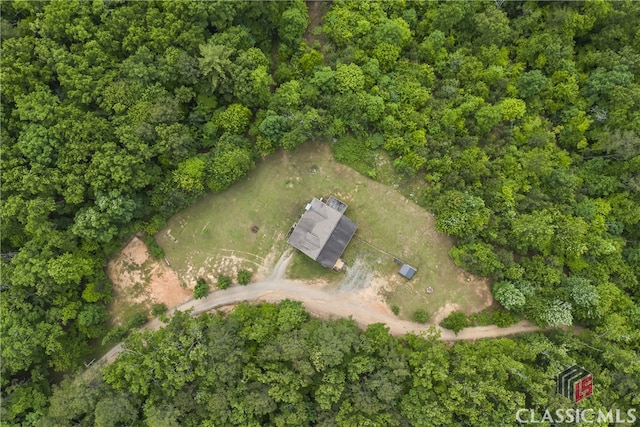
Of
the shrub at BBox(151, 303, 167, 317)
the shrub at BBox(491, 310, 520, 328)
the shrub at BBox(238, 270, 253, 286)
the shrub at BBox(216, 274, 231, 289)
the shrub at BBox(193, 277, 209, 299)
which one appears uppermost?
the shrub at BBox(491, 310, 520, 328)

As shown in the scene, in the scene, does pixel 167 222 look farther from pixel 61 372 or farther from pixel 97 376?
pixel 61 372

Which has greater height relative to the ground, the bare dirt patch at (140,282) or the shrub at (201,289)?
the shrub at (201,289)

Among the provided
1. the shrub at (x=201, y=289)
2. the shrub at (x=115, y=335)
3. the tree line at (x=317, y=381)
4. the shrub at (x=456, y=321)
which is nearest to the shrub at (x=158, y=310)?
the shrub at (x=115, y=335)

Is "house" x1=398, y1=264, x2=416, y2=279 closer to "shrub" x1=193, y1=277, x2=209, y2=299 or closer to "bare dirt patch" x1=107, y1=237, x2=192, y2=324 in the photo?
"shrub" x1=193, y1=277, x2=209, y2=299

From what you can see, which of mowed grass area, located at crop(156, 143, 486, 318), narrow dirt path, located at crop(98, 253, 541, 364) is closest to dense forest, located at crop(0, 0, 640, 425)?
mowed grass area, located at crop(156, 143, 486, 318)

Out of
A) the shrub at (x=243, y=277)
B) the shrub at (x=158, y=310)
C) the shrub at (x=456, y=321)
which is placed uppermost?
the shrub at (x=456, y=321)

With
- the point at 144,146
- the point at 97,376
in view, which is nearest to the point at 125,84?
the point at 144,146

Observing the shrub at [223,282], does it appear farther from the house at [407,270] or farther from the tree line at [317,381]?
the house at [407,270]
